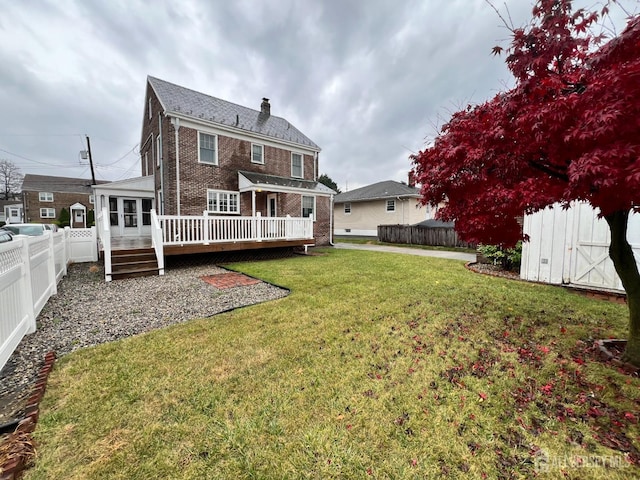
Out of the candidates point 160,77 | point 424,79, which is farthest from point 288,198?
point 160,77

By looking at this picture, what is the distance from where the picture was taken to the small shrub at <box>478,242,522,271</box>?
Result: 7.89 metres

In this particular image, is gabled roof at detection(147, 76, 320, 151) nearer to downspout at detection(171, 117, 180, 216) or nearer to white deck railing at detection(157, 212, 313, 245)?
downspout at detection(171, 117, 180, 216)


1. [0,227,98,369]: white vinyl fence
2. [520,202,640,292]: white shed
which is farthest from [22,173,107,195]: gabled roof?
[520,202,640,292]: white shed

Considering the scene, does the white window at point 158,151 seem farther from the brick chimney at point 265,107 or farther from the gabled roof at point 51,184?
the gabled roof at point 51,184

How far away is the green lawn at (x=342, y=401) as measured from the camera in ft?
5.85

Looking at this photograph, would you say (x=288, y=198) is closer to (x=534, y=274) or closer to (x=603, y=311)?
(x=534, y=274)

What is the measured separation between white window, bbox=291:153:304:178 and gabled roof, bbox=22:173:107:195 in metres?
34.5

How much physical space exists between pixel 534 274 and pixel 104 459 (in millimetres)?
8684

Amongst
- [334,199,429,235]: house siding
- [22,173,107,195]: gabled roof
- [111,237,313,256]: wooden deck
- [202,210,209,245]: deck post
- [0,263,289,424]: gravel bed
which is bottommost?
[0,263,289,424]: gravel bed

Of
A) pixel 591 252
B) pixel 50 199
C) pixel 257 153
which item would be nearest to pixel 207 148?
pixel 257 153

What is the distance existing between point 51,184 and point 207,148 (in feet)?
136

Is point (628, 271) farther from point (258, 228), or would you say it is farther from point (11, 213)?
point (11, 213)

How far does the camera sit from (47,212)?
35.5 m

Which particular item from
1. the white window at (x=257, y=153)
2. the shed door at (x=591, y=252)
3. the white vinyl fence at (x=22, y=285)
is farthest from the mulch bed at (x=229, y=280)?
the white window at (x=257, y=153)
